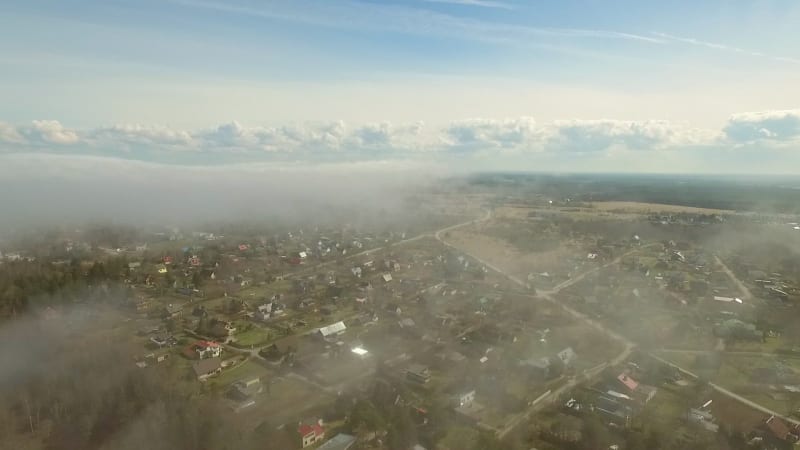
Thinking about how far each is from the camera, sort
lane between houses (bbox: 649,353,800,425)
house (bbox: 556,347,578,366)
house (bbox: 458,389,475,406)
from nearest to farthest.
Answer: lane between houses (bbox: 649,353,800,425) < house (bbox: 458,389,475,406) < house (bbox: 556,347,578,366)

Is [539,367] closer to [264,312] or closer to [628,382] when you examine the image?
[628,382]

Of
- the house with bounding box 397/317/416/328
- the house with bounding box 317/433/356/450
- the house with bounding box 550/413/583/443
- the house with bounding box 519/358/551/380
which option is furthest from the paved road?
the house with bounding box 317/433/356/450

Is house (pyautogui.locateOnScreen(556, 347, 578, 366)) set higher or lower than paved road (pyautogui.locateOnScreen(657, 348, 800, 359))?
higher

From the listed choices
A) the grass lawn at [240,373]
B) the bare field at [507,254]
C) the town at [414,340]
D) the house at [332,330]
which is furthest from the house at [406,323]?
the bare field at [507,254]

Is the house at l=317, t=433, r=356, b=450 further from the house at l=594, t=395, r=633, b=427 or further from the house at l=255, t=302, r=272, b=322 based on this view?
the house at l=255, t=302, r=272, b=322

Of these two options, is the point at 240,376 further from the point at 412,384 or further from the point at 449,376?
the point at 449,376

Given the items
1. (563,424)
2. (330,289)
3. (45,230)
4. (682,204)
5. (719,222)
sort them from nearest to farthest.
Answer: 1. (563,424)
2. (330,289)
3. (45,230)
4. (719,222)
5. (682,204)

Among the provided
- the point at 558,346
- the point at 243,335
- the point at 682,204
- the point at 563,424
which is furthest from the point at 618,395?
the point at 682,204
